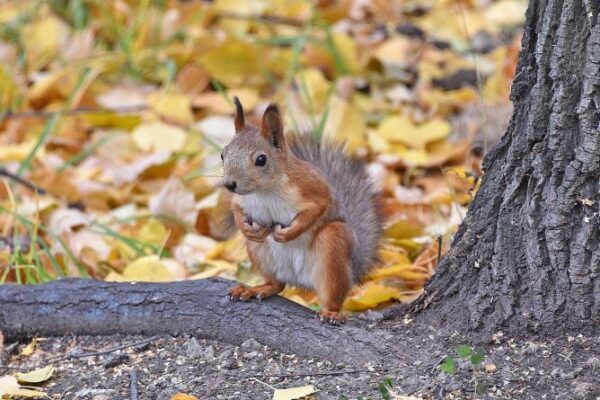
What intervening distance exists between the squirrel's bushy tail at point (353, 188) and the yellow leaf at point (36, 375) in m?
0.82

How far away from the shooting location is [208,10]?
5453 millimetres

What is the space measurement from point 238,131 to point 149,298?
18.2 inches

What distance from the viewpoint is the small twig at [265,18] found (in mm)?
5352

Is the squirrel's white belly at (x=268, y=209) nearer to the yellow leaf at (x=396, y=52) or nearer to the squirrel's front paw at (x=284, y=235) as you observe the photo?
the squirrel's front paw at (x=284, y=235)

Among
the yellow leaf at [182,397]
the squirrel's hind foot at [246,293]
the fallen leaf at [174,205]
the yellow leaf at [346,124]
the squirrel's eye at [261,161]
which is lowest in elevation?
the yellow leaf at [182,397]

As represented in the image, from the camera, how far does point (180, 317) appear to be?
2424mm

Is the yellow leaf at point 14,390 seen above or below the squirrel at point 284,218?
below

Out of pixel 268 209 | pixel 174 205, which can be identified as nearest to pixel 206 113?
pixel 174 205

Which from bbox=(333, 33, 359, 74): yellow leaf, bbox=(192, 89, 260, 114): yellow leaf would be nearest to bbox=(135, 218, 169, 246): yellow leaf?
bbox=(192, 89, 260, 114): yellow leaf

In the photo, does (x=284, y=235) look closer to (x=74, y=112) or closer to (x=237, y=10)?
(x=74, y=112)

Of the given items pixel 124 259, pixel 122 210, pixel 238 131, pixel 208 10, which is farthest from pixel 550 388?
pixel 208 10

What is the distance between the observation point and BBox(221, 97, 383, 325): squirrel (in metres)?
2.40

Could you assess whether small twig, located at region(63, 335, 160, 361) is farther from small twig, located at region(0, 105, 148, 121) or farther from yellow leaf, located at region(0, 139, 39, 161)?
small twig, located at region(0, 105, 148, 121)

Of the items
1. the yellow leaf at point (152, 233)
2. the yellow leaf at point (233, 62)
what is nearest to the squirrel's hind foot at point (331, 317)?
the yellow leaf at point (152, 233)
